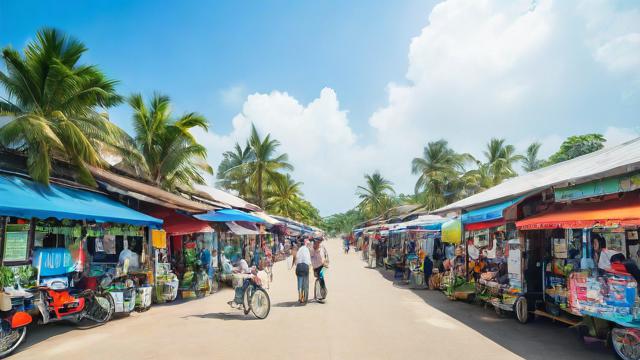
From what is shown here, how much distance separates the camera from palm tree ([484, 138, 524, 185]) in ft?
125

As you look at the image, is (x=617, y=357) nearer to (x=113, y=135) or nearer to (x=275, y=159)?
(x=113, y=135)

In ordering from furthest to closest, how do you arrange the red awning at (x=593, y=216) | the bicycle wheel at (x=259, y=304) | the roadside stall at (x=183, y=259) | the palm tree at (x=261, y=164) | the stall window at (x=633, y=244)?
1. the palm tree at (x=261, y=164)
2. the roadside stall at (x=183, y=259)
3. the bicycle wheel at (x=259, y=304)
4. the stall window at (x=633, y=244)
5. the red awning at (x=593, y=216)

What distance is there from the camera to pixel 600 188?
7145 mm

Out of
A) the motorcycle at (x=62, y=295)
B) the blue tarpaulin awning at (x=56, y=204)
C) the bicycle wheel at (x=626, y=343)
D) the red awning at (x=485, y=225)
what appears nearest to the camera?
the bicycle wheel at (x=626, y=343)

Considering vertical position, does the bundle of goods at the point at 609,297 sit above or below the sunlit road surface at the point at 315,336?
above

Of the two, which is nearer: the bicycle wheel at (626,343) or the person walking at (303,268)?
the bicycle wheel at (626,343)

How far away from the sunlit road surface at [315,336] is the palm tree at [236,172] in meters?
21.6

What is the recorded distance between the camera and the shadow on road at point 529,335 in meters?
6.61

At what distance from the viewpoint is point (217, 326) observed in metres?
8.54

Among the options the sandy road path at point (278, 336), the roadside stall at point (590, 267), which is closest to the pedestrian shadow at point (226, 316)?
the sandy road path at point (278, 336)

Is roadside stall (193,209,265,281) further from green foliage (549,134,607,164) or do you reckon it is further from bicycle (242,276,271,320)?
green foliage (549,134,607,164)

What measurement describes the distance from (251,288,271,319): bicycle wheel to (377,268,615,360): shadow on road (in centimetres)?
437

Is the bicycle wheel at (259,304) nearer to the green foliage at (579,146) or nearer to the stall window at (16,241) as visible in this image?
the stall window at (16,241)

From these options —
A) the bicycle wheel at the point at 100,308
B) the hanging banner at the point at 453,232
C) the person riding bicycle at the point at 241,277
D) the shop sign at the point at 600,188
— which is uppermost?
the shop sign at the point at 600,188
